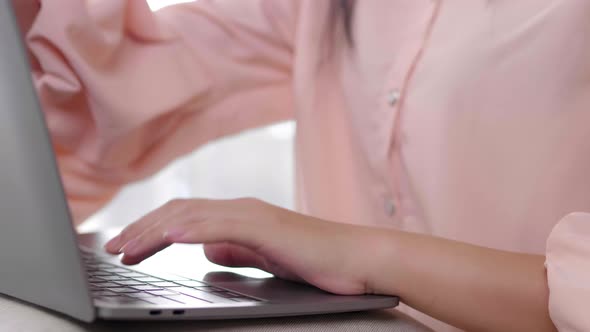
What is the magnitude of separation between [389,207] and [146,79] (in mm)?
326

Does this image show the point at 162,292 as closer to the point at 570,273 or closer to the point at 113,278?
the point at 113,278

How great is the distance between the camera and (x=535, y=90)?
27.1 inches

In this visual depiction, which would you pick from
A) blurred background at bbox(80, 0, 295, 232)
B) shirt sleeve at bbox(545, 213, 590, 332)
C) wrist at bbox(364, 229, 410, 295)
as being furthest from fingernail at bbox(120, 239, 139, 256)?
blurred background at bbox(80, 0, 295, 232)

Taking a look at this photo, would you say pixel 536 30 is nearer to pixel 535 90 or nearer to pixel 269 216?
pixel 535 90

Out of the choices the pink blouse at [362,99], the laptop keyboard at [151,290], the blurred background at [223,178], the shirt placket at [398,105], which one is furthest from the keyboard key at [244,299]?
the blurred background at [223,178]

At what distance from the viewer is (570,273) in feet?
1.49

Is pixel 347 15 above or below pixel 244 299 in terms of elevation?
above

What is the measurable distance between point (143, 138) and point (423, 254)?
20.1 inches

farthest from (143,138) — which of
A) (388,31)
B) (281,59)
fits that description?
(388,31)

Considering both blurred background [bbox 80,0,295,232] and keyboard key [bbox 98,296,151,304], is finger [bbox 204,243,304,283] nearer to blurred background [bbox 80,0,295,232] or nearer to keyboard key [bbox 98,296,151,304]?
keyboard key [bbox 98,296,151,304]

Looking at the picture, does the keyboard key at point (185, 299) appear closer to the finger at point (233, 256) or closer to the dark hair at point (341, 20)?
the finger at point (233, 256)

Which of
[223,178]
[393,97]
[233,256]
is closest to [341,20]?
[393,97]

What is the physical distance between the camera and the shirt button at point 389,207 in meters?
0.83

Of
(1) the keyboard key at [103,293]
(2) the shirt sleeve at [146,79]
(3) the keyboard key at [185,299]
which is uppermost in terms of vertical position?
(2) the shirt sleeve at [146,79]
